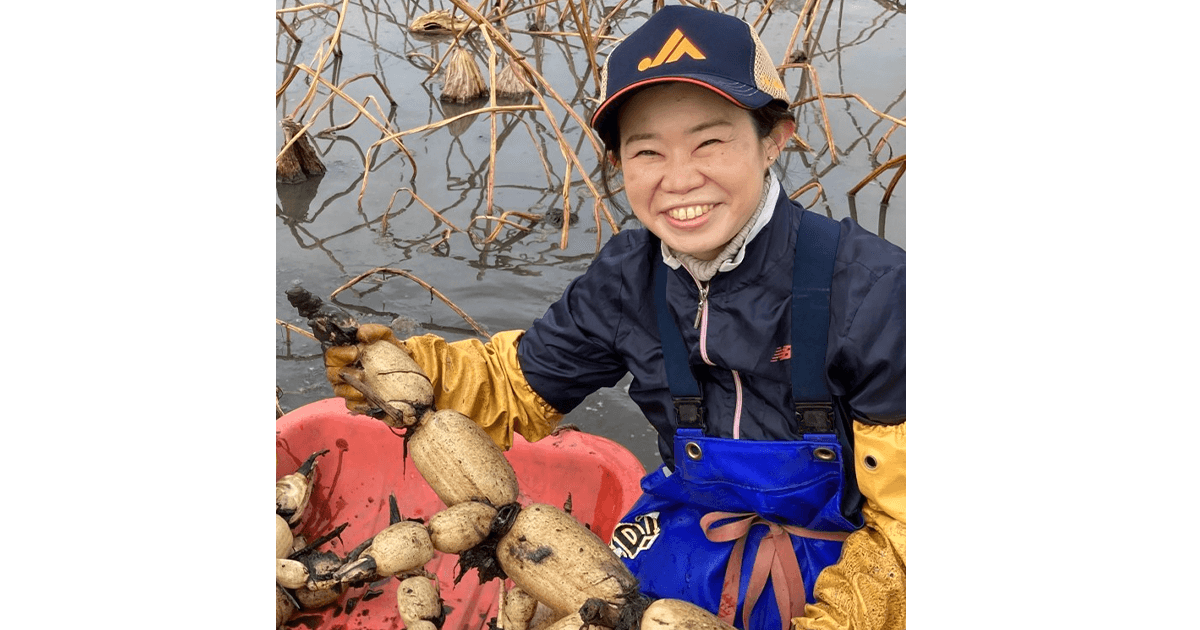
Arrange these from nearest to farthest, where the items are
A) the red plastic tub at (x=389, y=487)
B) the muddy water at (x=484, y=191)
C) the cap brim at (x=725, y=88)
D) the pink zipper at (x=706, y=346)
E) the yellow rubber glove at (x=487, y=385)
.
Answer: the cap brim at (x=725, y=88), the pink zipper at (x=706, y=346), the yellow rubber glove at (x=487, y=385), the red plastic tub at (x=389, y=487), the muddy water at (x=484, y=191)

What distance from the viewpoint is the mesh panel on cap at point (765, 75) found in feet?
5.97

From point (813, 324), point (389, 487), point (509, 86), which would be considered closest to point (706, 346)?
point (813, 324)

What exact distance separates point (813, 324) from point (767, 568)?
0.51m

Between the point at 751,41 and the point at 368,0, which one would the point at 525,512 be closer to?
the point at 751,41

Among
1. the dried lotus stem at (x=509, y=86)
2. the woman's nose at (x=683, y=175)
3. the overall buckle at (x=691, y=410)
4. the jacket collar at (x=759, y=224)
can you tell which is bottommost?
the overall buckle at (x=691, y=410)

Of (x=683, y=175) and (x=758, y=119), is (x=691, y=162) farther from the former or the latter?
(x=758, y=119)

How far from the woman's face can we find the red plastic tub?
1.09m

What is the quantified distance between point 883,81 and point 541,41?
8.92ft

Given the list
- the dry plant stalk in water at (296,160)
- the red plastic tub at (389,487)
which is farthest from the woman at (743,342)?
the dry plant stalk in water at (296,160)

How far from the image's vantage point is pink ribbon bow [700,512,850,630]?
6.64 feet

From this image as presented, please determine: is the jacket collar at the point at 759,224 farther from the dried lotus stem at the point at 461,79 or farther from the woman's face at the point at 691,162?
the dried lotus stem at the point at 461,79

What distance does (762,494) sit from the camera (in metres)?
1.98

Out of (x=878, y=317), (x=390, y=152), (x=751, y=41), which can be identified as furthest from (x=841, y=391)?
(x=390, y=152)

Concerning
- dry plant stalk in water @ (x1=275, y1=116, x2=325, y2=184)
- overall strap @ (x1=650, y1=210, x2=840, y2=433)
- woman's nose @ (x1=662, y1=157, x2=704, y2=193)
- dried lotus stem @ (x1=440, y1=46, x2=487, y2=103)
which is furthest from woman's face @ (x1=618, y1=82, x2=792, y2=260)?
dried lotus stem @ (x1=440, y1=46, x2=487, y2=103)
